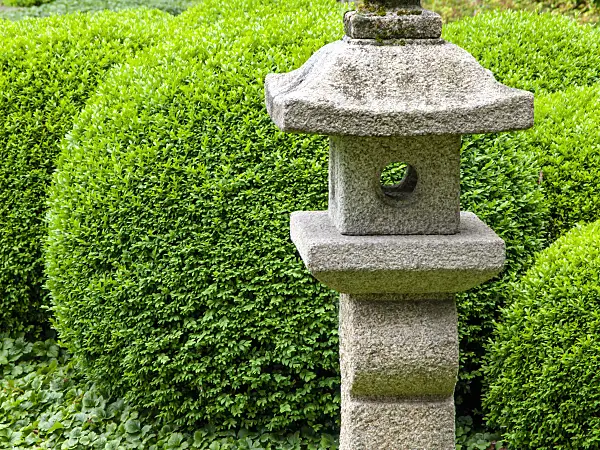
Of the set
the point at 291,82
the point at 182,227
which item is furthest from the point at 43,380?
the point at 291,82

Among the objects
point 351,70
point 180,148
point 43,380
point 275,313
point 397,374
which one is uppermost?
point 351,70

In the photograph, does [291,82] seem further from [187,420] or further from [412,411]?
[187,420]

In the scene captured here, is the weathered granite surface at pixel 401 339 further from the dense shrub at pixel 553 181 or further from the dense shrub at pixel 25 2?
the dense shrub at pixel 25 2

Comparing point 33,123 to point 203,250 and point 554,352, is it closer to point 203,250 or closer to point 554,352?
point 203,250

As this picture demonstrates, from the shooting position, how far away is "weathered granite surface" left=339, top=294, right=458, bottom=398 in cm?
301

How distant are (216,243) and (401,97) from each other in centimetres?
183

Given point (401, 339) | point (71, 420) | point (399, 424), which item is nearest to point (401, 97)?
point (401, 339)

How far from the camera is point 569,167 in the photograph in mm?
4379

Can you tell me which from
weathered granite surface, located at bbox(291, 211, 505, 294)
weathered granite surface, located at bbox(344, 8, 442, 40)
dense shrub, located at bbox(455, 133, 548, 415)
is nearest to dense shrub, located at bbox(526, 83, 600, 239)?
dense shrub, located at bbox(455, 133, 548, 415)

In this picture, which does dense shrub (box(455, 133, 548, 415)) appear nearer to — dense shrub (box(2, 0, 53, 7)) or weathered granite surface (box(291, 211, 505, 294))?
weathered granite surface (box(291, 211, 505, 294))

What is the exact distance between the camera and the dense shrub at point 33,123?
534 cm

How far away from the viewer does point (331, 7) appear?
566cm

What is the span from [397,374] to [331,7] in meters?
3.29

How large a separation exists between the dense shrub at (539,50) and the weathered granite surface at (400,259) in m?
2.50
